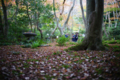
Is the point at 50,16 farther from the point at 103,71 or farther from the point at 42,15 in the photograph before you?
the point at 103,71

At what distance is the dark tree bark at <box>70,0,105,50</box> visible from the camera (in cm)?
452

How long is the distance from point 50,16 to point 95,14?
21.7 ft

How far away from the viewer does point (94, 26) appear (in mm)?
4602

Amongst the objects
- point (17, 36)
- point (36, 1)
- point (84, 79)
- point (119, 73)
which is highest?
point (36, 1)

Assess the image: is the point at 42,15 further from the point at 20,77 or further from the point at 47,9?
the point at 20,77

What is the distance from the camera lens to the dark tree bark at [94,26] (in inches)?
178

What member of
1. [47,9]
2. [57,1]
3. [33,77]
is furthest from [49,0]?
[33,77]

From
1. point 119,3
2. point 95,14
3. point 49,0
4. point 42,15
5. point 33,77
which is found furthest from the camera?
point 119,3

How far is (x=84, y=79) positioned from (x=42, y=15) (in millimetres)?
9426

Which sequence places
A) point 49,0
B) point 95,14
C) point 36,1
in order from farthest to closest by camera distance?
1. point 49,0
2. point 36,1
3. point 95,14

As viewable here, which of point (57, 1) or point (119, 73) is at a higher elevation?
point (57, 1)

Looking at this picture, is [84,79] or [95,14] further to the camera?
[95,14]

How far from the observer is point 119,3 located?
455 inches

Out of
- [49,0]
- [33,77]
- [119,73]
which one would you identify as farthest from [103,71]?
[49,0]
